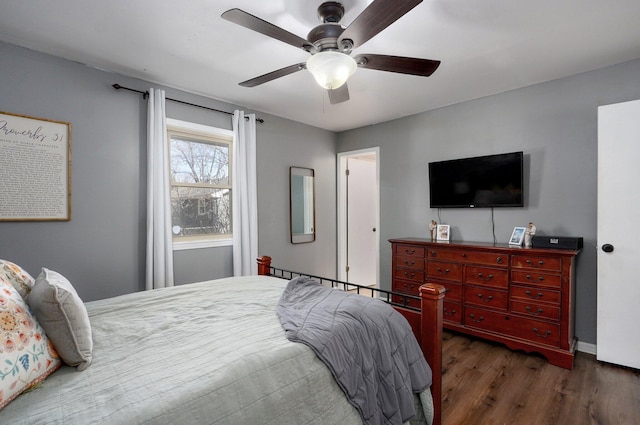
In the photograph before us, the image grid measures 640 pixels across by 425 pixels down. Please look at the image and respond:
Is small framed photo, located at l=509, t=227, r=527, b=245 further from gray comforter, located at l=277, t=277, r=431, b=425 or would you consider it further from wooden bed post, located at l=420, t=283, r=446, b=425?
gray comforter, located at l=277, t=277, r=431, b=425

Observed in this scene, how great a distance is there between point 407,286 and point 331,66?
260 centimetres

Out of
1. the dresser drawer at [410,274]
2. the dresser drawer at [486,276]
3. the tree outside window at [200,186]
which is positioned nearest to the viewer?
the dresser drawer at [486,276]

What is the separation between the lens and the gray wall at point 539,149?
2.77 meters

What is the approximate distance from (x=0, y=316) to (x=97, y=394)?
1.28 feet

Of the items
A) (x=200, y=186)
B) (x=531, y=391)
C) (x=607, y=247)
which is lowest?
(x=531, y=391)

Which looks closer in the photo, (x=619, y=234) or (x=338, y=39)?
(x=338, y=39)

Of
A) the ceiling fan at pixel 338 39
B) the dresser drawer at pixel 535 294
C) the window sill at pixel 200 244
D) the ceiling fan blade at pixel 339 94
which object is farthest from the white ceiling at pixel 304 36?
the dresser drawer at pixel 535 294

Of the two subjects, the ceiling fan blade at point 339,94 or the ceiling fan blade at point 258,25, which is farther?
the ceiling fan blade at point 339,94

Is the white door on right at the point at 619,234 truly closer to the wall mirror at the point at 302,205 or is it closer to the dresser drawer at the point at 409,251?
the dresser drawer at the point at 409,251

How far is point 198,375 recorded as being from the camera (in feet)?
3.34

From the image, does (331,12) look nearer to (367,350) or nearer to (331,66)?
(331,66)

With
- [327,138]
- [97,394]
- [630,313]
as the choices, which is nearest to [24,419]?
[97,394]

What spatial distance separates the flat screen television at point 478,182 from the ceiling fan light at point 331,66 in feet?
→ 7.12

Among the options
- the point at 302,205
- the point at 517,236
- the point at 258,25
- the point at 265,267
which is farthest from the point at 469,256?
the point at 258,25
